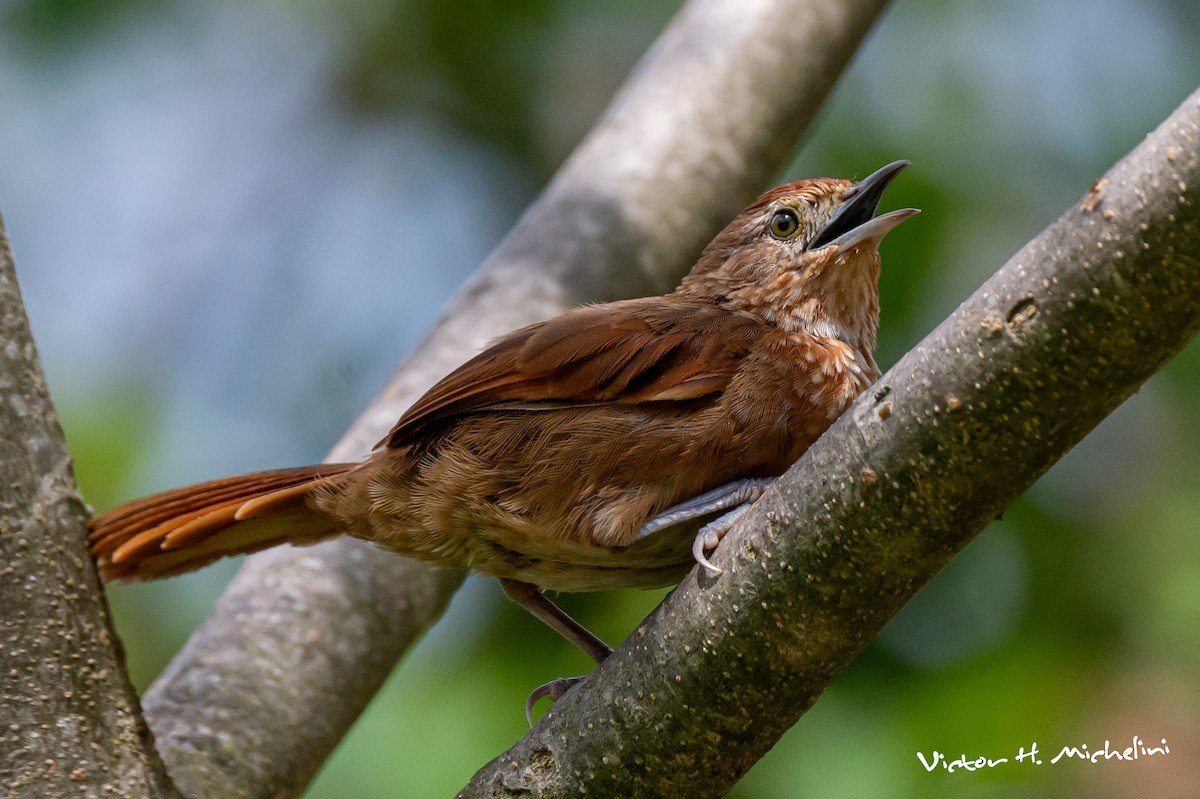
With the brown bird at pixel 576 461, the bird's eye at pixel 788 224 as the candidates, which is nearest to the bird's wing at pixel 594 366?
the brown bird at pixel 576 461

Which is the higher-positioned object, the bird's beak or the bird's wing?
the bird's beak

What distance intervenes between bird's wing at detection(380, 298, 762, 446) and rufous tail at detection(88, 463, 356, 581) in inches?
13.4

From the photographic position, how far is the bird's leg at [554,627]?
2895 millimetres

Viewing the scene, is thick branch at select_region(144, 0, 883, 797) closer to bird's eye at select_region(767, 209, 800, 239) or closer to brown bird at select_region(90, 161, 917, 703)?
brown bird at select_region(90, 161, 917, 703)

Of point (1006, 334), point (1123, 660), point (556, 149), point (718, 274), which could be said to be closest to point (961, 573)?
point (1123, 660)

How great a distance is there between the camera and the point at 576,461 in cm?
262

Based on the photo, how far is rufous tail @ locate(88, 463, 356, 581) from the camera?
2898mm

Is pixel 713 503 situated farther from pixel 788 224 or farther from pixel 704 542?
pixel 788 224

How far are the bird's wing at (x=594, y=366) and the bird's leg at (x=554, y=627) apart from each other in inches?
19.2

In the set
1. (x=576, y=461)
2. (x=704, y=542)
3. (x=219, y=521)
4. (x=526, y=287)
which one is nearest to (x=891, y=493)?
(x=704, y=542)

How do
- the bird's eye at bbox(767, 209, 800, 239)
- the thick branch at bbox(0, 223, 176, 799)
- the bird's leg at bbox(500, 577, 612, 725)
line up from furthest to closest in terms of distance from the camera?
the bird's eye at bbox(767, 209, 800, 239) → the bird's leg at bbox(500, 577, 612, 725) → the thick branch at bbox(0, 223, 176, 799)

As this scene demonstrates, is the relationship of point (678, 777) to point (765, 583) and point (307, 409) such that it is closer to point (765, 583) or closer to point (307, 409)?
point (765, 583)

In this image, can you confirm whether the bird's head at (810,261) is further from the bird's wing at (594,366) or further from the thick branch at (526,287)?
the thick branch at (526,287)

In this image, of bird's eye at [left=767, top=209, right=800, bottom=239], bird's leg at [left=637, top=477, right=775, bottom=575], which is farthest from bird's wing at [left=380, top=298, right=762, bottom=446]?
bird's eye at [left=767, top=209, right=800, bottom=239]
